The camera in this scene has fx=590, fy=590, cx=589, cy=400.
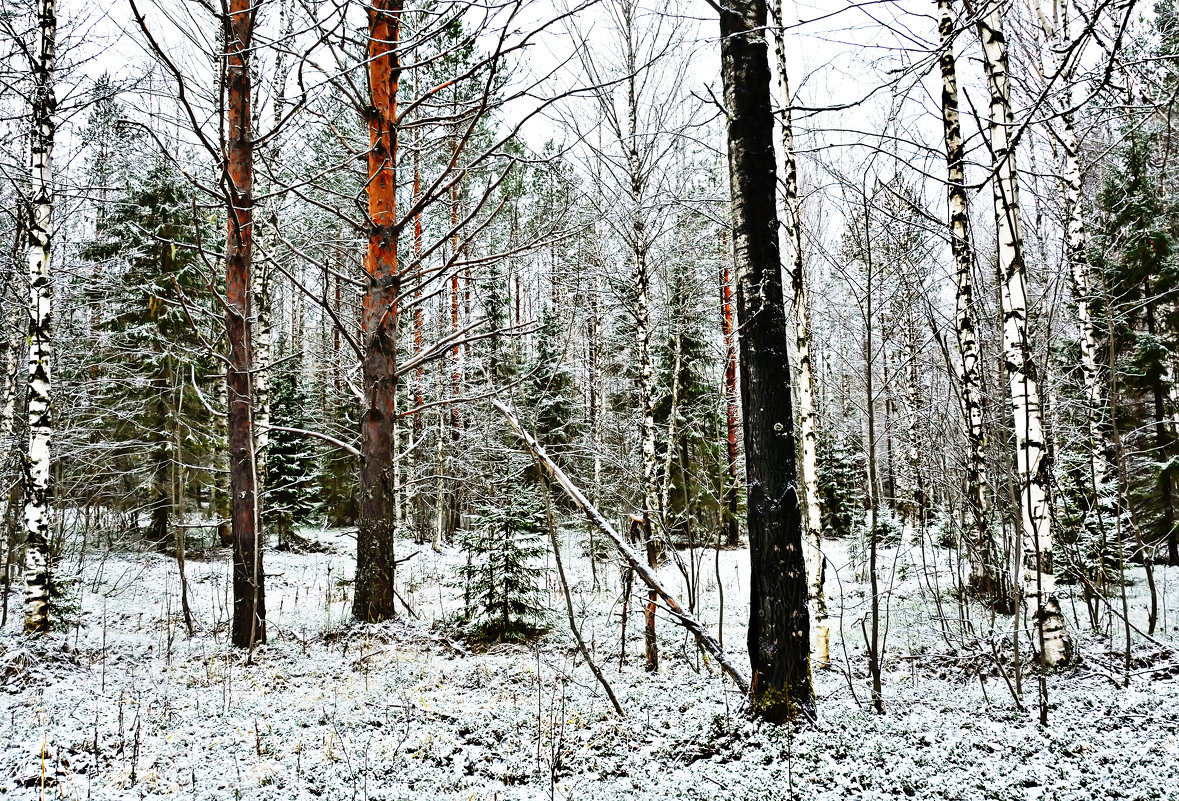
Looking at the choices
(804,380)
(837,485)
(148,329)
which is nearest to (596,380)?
(837,485)

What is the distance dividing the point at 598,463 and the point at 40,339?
9.06 m

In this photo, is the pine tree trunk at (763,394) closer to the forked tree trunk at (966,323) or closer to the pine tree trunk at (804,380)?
the pine tree trunk at (804,380)

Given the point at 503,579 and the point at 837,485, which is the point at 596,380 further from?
the point at 503,579

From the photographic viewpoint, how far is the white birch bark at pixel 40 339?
695 cm

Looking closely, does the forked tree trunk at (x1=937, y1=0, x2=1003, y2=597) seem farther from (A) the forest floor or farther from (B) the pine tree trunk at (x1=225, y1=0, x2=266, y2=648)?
(B) the pine tree trunk at (x1=225, y1=0, x2=266, y2=648)

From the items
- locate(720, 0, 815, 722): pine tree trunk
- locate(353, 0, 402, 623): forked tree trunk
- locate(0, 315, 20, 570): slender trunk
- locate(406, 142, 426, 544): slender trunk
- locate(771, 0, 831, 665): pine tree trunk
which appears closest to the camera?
locate(720, 0, 815, 722): pine tree trunk

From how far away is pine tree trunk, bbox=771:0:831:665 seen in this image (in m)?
6.78

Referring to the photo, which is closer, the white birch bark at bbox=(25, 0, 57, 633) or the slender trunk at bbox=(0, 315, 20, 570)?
the white birch bark at bbox=(25, 0, 57, 633)

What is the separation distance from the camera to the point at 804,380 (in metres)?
→ 7.06

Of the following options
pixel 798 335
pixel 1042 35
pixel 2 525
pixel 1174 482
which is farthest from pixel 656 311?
pixel 2 525

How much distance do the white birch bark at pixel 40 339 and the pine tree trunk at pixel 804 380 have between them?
8914 mm

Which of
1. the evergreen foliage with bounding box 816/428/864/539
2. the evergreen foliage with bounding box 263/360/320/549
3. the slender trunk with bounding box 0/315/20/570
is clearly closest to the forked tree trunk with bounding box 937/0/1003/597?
the slender trunk with bounding box 0/315/20/570

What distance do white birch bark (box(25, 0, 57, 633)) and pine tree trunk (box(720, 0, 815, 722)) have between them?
8216 millimetres

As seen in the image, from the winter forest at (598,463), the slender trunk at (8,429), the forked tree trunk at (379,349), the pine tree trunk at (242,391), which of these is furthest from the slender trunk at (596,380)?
the slender trunk at (8,429)
